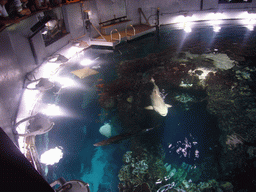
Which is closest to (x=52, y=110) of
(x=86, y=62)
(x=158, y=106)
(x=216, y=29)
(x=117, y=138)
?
(x=117, y=138)

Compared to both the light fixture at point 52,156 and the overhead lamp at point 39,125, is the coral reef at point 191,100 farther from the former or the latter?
the overhead lamp at point 39,125

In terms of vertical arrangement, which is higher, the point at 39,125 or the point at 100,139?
the point at 39,125

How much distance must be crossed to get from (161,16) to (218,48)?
815 cm

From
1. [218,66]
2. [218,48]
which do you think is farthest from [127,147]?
[218,48]

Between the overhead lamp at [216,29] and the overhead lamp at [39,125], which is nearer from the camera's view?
the overhead lamp at [39,125]

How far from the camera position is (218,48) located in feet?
49.6

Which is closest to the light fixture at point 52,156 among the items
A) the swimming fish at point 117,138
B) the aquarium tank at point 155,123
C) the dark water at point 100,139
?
the aquarium tank at point 155,123

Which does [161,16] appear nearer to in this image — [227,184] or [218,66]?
[218,66]

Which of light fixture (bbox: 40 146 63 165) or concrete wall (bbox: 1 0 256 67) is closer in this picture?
light fixture (bbox: 40 146 63 165)

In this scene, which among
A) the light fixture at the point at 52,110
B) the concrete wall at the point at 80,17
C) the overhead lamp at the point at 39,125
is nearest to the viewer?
the overhead lamp at the point at 39,125

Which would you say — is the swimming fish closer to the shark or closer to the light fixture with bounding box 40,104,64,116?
the shark

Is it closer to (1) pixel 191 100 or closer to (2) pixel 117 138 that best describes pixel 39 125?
(2) pixel 117 138

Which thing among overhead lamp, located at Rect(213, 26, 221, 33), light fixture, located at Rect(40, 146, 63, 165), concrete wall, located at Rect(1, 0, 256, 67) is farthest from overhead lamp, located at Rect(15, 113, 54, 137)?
overhead lamp, located at Rect(213, 26, 221, 33)

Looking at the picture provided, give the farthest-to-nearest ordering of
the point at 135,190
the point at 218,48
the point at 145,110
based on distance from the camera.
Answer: the point at 218,48
the point at 145,110
the point at 135,190
